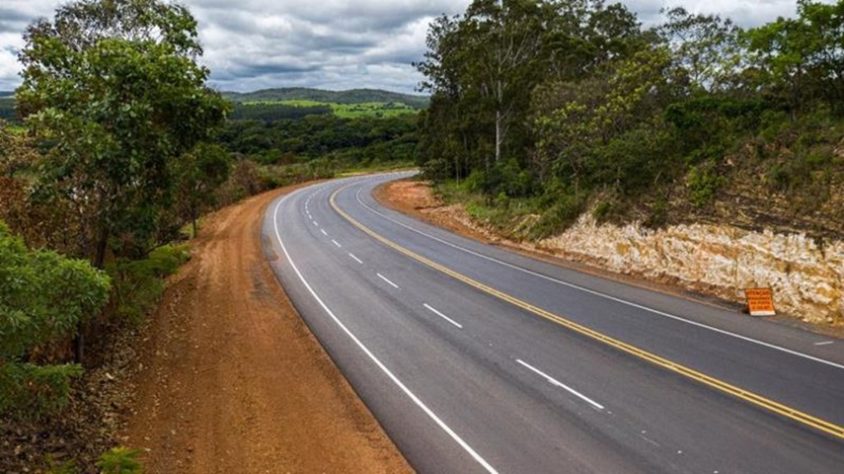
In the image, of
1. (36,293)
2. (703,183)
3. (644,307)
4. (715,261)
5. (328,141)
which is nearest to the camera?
(36,293)

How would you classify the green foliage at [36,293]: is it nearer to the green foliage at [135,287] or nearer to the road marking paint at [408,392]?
the road marking paint at [408,392]

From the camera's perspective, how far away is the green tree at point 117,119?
484 inches

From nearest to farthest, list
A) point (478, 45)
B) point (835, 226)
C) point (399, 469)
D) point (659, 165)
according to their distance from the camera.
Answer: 1. point (399, 469)
2. point (835, 226)
3. point (659, 165)
4. point (478, 45)

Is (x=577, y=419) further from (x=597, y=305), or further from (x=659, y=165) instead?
(x=659, y=165)

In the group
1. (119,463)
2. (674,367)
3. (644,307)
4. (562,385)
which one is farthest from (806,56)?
(119,463)

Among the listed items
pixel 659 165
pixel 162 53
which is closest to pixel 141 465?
pixel 162 53

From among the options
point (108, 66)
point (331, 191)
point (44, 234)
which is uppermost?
point (108, 66)

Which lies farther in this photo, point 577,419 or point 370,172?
point 370,172

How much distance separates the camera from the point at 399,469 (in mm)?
9906

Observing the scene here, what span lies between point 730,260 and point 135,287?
63.0ft

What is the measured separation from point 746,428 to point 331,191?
53.1 m

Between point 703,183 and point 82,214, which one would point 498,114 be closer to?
point 703,183

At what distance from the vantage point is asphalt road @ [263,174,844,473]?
9945mm

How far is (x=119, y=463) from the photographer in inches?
376
